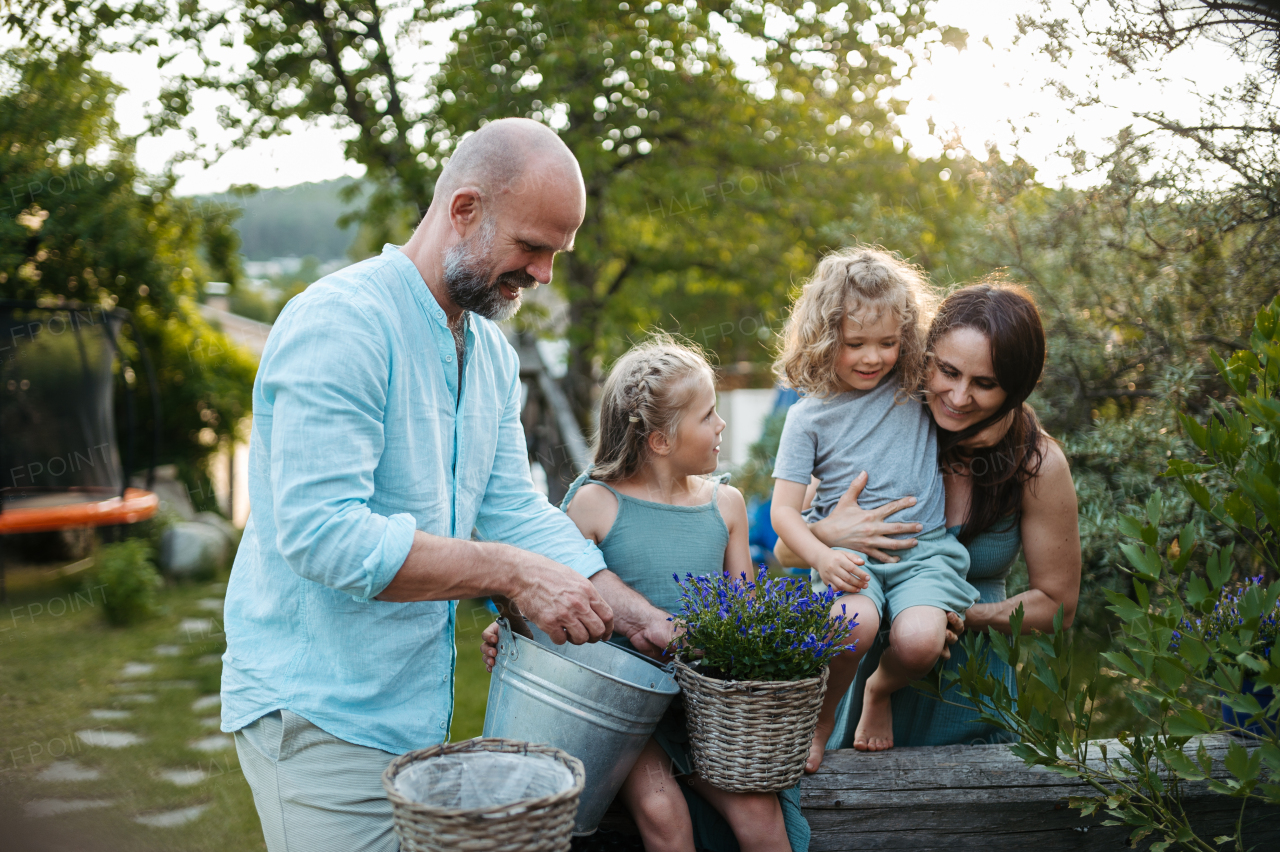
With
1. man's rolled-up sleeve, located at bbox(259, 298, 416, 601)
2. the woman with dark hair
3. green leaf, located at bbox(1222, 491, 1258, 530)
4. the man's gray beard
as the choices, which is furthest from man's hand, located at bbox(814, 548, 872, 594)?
man's rolled-up sleeve, located at bbox(259, 298, 416, 601)

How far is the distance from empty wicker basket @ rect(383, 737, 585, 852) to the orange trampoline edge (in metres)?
6.02

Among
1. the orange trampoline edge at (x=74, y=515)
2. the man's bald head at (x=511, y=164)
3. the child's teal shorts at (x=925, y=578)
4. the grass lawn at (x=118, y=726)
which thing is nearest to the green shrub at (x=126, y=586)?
the grass lawn at (x=118, y=726)

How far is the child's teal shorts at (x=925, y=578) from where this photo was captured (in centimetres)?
234

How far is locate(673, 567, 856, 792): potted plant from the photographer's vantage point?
1.73 m

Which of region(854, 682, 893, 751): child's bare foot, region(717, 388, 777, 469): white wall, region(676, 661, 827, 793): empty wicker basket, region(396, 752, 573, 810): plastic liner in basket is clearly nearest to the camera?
region(396, 752, 573, 810): plastic liner in basket

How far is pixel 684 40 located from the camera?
6.21 m

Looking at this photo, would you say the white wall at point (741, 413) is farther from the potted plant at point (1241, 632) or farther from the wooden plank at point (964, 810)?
the potted plant at point (1241, 632)

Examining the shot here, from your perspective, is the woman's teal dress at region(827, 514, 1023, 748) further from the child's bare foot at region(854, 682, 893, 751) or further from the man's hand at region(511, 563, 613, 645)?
the man's hand at region(511, 563, 613, 645)

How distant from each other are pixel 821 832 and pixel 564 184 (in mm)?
1697

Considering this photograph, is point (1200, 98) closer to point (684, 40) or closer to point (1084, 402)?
point (1084, 402)

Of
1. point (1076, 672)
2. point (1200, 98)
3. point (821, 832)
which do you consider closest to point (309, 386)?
point (821, 832)

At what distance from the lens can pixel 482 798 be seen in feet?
4.71

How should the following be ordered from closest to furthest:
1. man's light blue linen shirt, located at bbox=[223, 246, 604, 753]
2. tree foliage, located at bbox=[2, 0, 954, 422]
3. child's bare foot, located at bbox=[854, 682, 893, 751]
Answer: man's light blue linen shirt, located at bbox=[223, 246, 604, 753] < child's bare foot, located at bbox=[854, 682, 893, 751] < tree foliage, located at bbox=[2, 0, 954, 422]

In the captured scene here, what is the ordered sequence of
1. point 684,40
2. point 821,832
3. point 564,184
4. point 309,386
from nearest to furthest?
1. point 309,386
2. point 564,184
3. point 821,832
4. point 684,40
